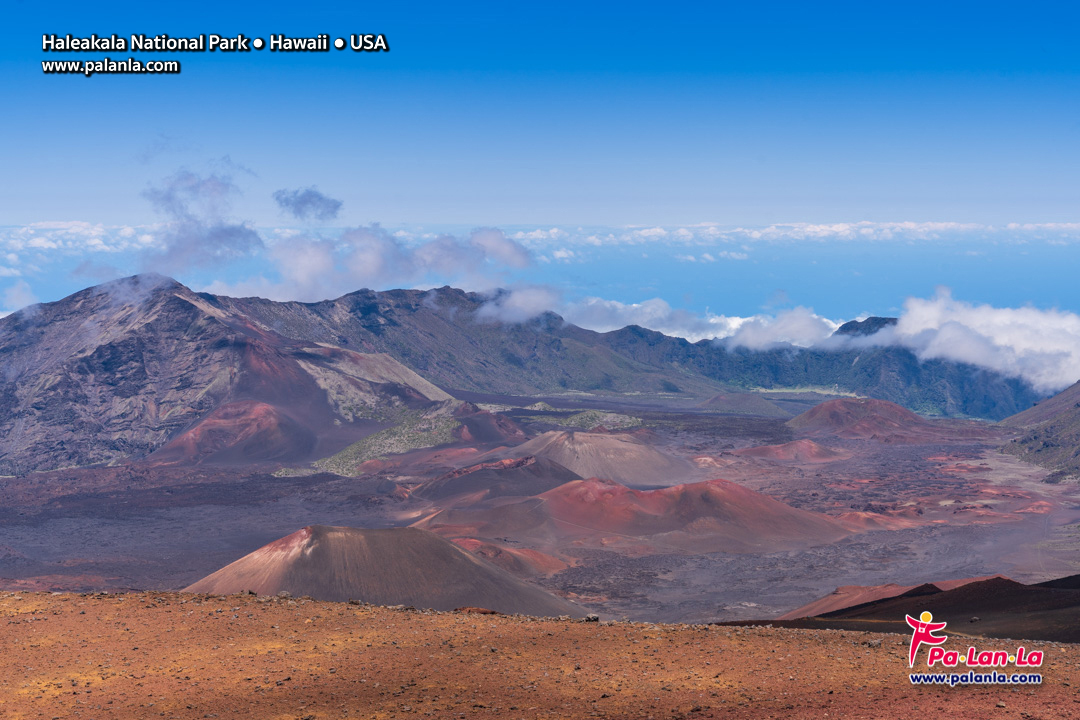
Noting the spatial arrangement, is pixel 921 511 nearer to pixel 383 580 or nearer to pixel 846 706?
pixel 383 580

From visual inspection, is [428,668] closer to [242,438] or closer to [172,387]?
[242,438]

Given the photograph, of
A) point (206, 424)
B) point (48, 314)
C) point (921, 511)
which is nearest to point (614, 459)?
point (921, 511)

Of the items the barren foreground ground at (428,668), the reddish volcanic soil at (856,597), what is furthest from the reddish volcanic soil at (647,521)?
the barren foreground ground at (428,668)

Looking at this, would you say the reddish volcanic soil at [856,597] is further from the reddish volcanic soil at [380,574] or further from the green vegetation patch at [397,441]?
the green vegetation patch at [397,441]

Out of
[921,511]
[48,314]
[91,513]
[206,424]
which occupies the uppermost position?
[48,314]

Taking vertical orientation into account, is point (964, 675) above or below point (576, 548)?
above

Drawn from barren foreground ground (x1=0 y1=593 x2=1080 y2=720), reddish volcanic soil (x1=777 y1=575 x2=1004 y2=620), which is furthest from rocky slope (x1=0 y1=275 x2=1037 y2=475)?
barren foreground ground (x1=0 y1=593 x2=1080 y2=720)

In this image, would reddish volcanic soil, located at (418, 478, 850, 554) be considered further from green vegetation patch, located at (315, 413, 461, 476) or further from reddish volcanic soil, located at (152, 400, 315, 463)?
reddish volcanic soil, located at (152, 400, 315, 463)

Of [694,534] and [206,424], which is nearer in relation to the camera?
[694,534]
